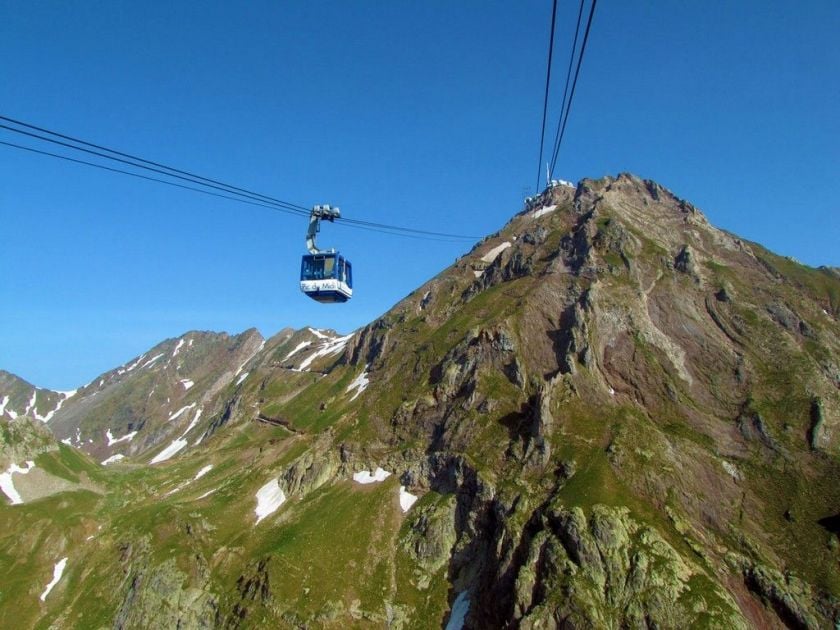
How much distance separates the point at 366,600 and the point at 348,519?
61.7 ft

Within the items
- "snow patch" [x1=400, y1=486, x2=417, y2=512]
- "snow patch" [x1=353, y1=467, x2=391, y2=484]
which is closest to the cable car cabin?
"snow patch" [x1=400, y1=486, x2=417, y2=512]

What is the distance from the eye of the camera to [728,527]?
82500mm

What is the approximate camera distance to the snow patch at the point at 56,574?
327ft

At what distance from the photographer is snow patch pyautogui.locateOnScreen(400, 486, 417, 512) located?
105 meters

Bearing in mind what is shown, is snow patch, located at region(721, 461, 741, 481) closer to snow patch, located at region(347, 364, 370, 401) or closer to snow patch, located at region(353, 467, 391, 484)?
snow patch, located at region(353, 467, 391, 484)

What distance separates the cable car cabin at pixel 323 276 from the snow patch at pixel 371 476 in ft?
228

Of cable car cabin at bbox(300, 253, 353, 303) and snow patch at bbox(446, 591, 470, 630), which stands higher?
cable car cabin at bbox(300, 253, 353, 303)

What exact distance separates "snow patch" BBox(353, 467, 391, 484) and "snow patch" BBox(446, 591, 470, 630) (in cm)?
3380

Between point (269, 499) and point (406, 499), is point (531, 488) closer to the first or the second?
point (406, 499)

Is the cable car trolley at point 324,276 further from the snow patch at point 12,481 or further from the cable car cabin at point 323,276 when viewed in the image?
the snow patch at point 12,481

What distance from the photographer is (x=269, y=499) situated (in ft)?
393

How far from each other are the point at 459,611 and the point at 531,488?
23.6m

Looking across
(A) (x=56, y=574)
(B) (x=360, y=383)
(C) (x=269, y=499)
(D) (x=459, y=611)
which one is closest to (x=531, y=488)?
(D) (x=459, y=611)

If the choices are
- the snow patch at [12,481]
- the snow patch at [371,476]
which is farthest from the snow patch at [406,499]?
the snow patch at [12,481]
